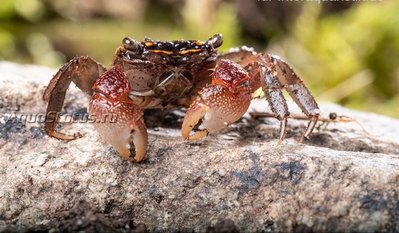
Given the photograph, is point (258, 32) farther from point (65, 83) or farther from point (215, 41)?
point (65, 83)

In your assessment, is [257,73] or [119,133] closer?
[119,133]

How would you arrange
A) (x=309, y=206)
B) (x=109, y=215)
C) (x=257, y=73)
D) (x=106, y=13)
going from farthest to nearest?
(x=106, y=13) < (x=257, y=73) < (x=109, y=215) < (x=309, y=206)

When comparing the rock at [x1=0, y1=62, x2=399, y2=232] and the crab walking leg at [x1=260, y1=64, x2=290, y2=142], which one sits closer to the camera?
the rock at [x1=0, y1=62, x2=399, y2=232]

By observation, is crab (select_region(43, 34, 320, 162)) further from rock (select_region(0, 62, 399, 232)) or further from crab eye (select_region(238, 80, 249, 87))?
rock (select_region(0, 62, 399, 232))

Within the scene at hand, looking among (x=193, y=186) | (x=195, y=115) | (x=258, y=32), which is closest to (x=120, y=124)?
(x=195, y=115)

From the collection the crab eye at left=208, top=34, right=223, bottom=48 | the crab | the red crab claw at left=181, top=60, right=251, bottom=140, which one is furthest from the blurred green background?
the red crab claw at left=181, top=60, right=251, bottom=140

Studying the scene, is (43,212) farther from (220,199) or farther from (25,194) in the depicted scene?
(220,199)

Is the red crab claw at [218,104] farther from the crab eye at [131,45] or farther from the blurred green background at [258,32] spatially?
the blurred green background at [258,32]

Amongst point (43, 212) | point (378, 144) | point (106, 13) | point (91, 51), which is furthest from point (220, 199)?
point (106, 13)
